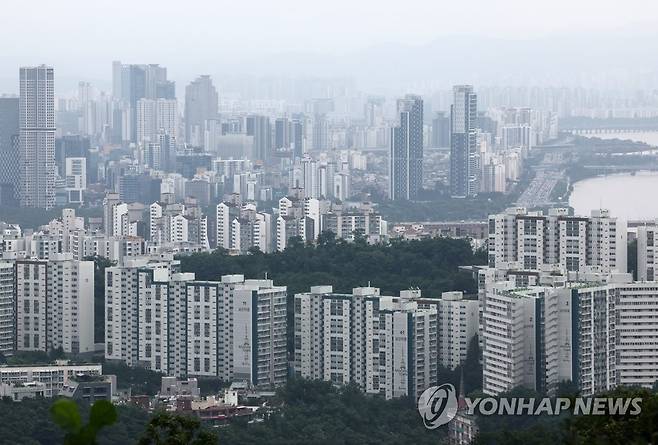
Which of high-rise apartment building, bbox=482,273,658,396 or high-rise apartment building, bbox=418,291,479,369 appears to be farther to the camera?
high-rise apartment building, bbox=418,291,479,369

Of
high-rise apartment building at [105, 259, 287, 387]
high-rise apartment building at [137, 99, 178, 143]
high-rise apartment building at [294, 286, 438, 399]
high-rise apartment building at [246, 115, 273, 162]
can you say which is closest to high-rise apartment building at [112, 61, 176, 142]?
high-rise apartment building at [137, 99, 178, 143]

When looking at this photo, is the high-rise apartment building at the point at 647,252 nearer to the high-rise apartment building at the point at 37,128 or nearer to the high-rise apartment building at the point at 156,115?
the high-rise apartment building at the point at 37,128

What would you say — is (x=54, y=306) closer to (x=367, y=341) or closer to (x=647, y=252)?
(x=367, y=341)

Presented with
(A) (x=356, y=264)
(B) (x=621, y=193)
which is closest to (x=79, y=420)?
(A) (x=356, y=264)

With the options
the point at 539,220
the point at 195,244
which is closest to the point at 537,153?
the point at 195,244

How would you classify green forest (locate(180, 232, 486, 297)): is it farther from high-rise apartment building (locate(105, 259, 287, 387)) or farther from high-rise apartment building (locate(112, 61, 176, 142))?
high-rise apartment building (locate(112, 61, 176, 142))
